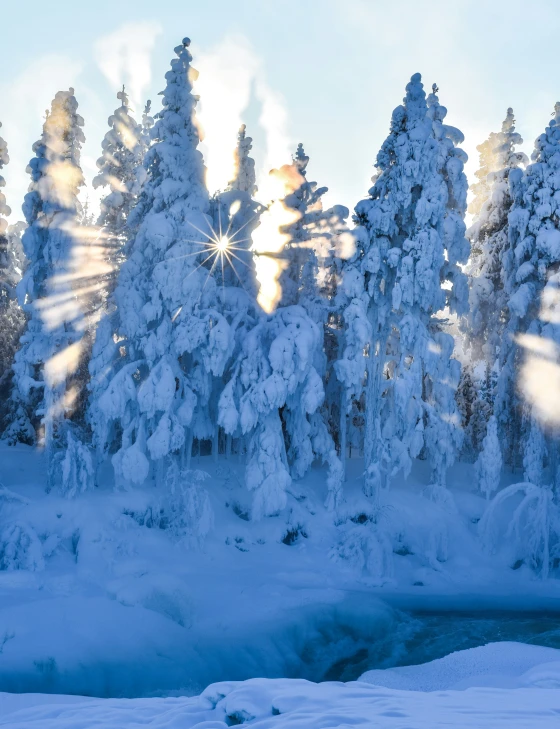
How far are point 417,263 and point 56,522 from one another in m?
15.2

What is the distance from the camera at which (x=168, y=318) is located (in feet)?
71.7

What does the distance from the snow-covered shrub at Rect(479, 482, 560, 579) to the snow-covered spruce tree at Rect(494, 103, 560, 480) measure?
6.57ft

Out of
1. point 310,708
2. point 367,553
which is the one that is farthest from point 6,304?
point 310,708

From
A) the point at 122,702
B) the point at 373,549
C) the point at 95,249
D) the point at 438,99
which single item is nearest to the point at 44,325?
the point at 95,249

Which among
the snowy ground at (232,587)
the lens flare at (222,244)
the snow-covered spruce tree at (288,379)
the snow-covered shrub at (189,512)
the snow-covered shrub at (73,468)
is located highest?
the lens flare at (222,244)

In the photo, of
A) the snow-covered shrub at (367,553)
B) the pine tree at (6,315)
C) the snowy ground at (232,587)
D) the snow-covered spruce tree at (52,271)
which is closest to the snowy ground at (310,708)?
the snowy ground at (232,587)

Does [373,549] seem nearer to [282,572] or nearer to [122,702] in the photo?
[282,572]

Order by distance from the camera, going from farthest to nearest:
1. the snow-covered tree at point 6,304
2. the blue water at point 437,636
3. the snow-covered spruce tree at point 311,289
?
1. the snow-covered tree at point 6,304
2. the snow-covered spruce tree at point 311,289
3. the blue water at point 437,636

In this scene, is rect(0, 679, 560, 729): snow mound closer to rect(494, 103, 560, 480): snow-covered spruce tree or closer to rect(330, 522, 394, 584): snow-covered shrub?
rect(330, 522, 394, 584): snow-covered shrub

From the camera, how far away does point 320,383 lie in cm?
2222

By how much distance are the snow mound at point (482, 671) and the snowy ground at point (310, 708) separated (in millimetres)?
74

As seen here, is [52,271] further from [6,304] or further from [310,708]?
[310,708]

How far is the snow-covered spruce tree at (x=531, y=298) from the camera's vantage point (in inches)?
922

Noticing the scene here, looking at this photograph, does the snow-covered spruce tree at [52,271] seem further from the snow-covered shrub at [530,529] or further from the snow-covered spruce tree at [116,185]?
the snow-covered shrub at [530,529]
